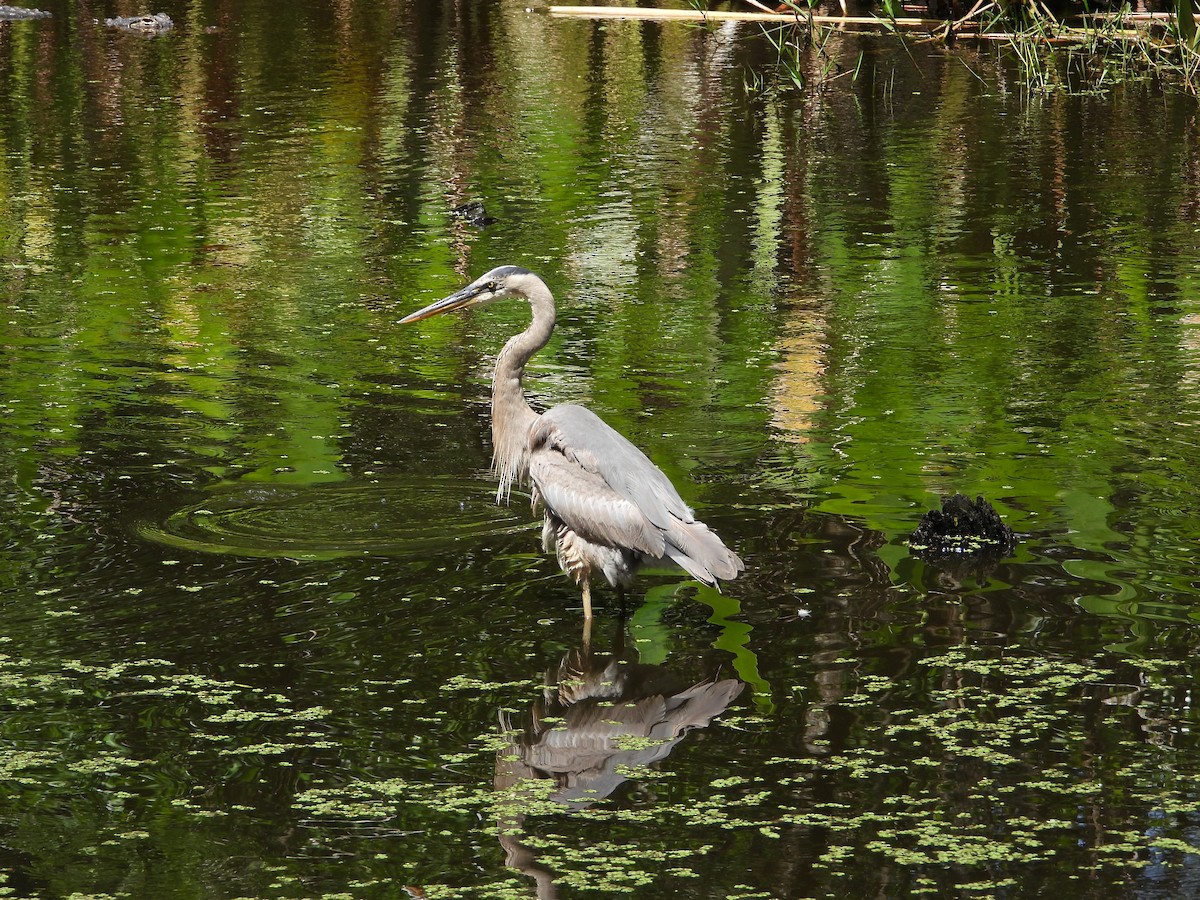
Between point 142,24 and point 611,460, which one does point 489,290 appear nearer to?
point 611,460

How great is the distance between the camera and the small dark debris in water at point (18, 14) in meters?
27.3

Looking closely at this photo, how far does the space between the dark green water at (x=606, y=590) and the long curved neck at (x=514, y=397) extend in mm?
408

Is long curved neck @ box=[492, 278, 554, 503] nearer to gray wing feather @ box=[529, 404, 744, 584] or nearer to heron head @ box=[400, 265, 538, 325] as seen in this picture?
heron head @ box=[400, 265, 538, 325]

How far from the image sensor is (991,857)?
15.0ft

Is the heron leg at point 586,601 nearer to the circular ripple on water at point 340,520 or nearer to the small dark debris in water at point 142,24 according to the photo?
the circular ripple on water at point 340,520

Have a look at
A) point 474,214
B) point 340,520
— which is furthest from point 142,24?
point 340,520

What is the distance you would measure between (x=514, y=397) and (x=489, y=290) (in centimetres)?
60

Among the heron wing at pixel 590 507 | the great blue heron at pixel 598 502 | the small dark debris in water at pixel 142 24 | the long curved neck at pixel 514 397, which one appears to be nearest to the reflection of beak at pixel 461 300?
the long curved neck at pixel 514 397

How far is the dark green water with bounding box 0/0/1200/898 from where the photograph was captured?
15.6 ft

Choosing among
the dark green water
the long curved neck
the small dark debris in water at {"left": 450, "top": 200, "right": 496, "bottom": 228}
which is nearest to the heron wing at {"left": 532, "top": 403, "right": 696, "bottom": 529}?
the long curved neck

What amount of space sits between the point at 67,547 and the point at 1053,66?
18.1m

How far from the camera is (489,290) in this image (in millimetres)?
7352

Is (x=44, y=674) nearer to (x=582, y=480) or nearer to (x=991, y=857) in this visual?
(x=582, y=480)

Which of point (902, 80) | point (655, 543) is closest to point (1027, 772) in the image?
point (655, 543)
